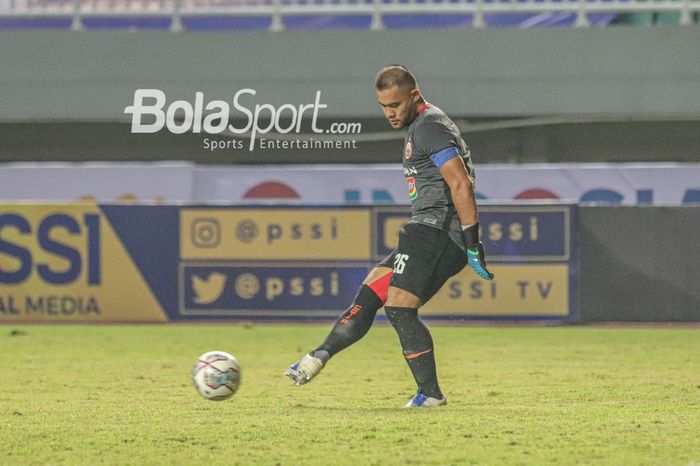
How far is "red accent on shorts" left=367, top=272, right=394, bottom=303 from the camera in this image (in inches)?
326

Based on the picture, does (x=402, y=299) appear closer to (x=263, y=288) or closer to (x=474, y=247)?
(x=474, y=247)

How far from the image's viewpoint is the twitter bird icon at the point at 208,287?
16.8 metres

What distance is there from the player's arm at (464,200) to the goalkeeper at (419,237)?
0.01 m

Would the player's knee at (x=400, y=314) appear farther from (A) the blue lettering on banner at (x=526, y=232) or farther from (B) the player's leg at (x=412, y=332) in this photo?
(A) the blue lettering on banner at (x=526, y=232)

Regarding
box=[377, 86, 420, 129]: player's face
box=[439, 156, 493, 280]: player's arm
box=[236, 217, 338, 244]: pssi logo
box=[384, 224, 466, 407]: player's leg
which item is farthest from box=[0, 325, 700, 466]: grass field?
box=[377, 86, 420, 129]: player's face

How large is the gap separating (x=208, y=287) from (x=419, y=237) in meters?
9.10

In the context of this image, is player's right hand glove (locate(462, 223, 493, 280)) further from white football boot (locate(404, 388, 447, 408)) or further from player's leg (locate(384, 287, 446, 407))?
white football boot (locate(404, 388, 447, 408))

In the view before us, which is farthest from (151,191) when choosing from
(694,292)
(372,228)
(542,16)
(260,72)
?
(694,292)

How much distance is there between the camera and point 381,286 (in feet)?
27.1

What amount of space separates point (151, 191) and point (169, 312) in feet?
9.38

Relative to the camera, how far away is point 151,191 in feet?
62.8

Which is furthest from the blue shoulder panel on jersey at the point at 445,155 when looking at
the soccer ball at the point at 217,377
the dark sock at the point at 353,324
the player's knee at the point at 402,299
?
the soccer ball at the point at 217,377

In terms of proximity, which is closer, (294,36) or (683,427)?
(683,427)

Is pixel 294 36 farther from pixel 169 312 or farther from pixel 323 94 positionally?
pixel 169 312
